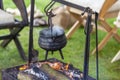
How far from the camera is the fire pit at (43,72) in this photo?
8.29 ft

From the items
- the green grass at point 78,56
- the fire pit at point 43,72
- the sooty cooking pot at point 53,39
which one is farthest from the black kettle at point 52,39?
the green grass at point 78,56

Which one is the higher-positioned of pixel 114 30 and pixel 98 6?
pixel 98 6

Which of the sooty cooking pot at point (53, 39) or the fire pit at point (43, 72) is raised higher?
the sooty cooking pot at point (53, 39)

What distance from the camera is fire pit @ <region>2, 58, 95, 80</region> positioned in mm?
2527

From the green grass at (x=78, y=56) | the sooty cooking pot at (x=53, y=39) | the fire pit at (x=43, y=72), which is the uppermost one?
the sooty cooking pot at (x=53, y=39)

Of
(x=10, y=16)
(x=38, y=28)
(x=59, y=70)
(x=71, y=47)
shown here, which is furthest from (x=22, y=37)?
(x=59, y=70)

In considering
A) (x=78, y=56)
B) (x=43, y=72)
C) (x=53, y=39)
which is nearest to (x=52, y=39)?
(x=53, y=39)

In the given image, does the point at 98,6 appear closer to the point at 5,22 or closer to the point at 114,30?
the point at 114,30

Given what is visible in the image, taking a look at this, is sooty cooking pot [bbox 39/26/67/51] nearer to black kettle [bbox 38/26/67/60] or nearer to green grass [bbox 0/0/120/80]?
black kettle [bbox 38/26/67/60]

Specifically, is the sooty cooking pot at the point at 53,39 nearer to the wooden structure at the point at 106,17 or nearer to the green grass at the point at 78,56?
the green grass at the point at 78,56

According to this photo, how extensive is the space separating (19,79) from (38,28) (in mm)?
2133

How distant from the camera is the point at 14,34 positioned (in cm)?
347

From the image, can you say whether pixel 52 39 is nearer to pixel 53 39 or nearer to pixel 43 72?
pixel 53 39

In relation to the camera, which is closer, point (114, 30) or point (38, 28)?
point (114, 30)
